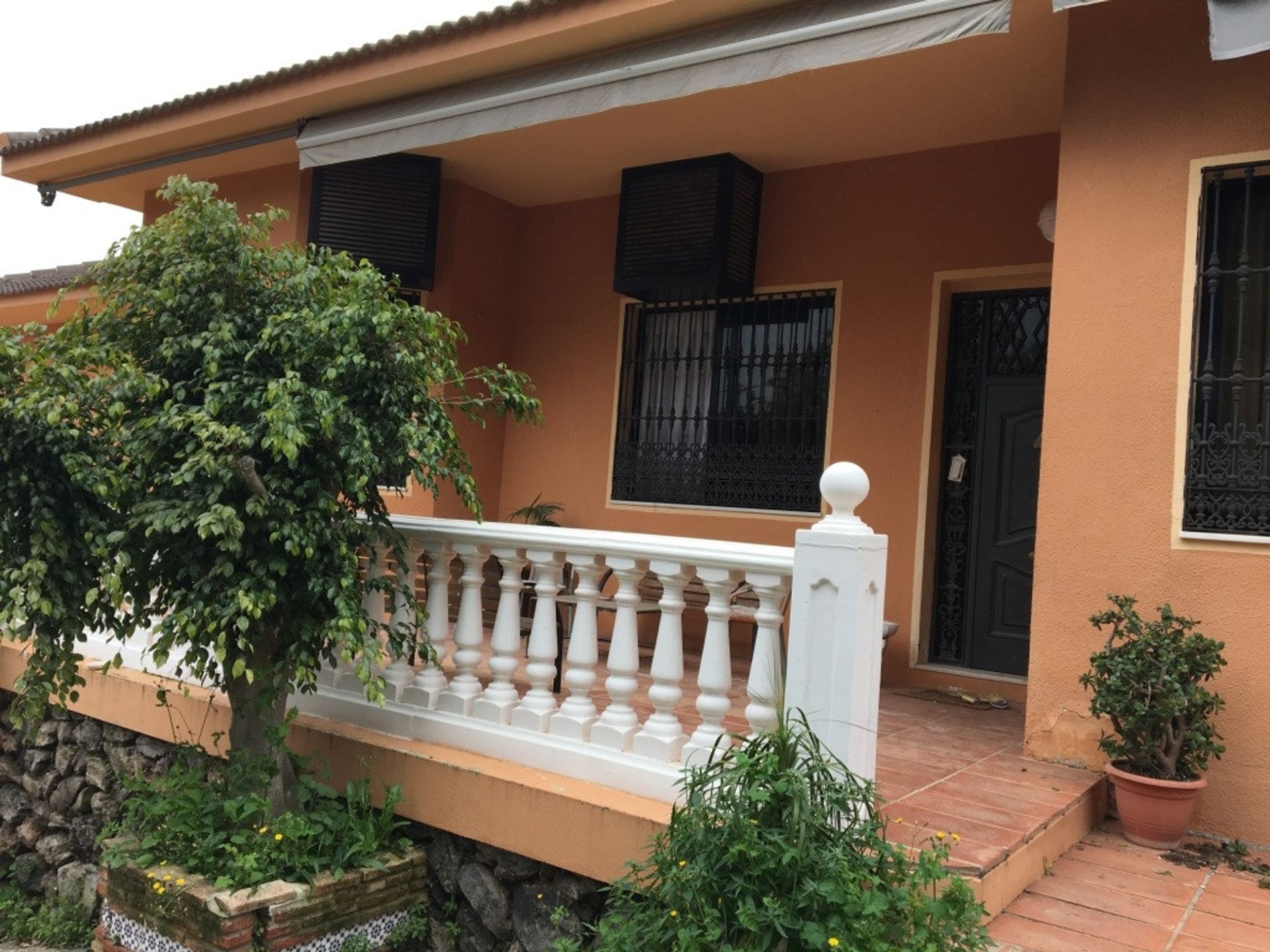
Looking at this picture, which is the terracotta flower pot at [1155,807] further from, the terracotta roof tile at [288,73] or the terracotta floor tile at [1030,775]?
the terracotta roof tile at [288,73]

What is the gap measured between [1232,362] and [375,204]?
548 cm

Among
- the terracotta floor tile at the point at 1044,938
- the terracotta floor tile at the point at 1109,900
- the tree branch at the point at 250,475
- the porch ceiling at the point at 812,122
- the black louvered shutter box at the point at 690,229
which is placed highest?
the porch ceiling at the point at 812,122

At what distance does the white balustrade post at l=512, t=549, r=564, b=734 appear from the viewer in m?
3.89

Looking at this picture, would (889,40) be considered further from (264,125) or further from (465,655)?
(264,125)

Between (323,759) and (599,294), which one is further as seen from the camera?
(599,294)

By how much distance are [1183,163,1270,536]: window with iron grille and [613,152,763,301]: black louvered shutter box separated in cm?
309

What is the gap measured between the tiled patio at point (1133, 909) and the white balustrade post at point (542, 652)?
172 centimetres

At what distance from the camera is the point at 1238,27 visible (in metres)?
3.76

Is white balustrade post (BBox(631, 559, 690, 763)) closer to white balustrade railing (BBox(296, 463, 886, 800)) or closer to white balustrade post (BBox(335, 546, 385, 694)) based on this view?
white balustrade railing (BBox(296, 463, 886, 800))

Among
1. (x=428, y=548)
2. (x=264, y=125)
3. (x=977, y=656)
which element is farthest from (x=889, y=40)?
(x=264, y=125)

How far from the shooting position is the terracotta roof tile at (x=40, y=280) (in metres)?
11.0

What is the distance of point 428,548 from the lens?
4324 millimetres

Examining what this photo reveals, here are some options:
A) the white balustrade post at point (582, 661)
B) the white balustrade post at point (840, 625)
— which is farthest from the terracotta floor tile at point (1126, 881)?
the white balustrade post at point (582, 661)

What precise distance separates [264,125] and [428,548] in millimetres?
4247
